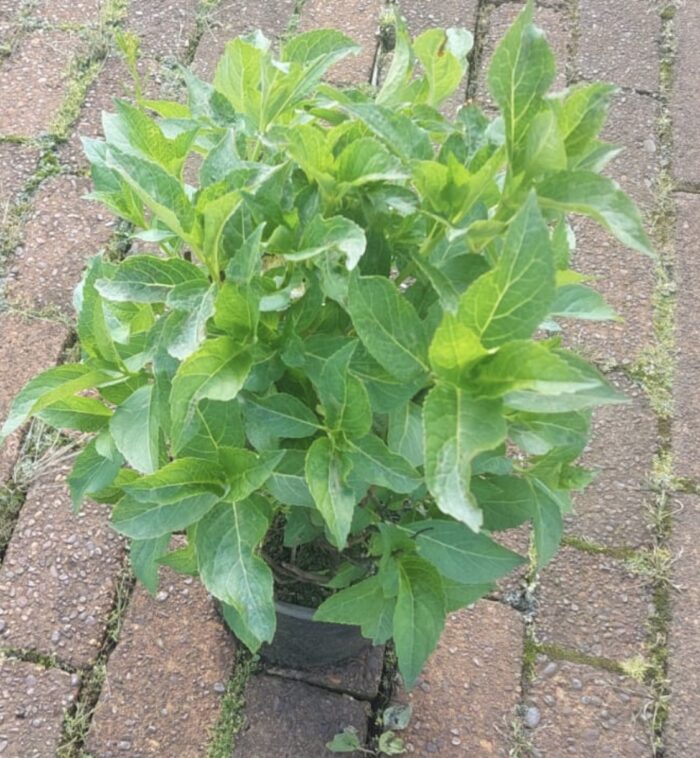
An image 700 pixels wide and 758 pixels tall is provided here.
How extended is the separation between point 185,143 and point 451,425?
0.49 metres

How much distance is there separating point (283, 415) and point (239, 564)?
0.18m

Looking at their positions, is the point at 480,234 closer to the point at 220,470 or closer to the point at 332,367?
the point at 332,367

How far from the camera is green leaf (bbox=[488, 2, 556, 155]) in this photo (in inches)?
39.9

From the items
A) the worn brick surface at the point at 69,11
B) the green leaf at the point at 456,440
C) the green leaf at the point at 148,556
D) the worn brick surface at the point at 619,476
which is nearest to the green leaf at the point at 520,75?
the green leaf at the point at 456,440

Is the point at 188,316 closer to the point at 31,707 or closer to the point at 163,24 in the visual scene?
the point at 31,707

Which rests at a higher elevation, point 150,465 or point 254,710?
point 150,465

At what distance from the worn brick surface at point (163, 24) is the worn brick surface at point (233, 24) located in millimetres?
53

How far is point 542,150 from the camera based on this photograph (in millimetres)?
1000

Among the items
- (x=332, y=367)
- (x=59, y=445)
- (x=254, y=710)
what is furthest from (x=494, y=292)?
(x=59, y=445)

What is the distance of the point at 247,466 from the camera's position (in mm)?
1229

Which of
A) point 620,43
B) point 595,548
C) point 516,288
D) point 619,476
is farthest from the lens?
point 620,43

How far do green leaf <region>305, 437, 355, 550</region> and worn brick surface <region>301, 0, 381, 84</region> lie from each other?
1852 mm

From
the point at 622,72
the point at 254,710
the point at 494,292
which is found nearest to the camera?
the point at 494,292

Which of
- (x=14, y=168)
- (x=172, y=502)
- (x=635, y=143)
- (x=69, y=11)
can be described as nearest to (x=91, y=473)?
(x=172, y=502)
